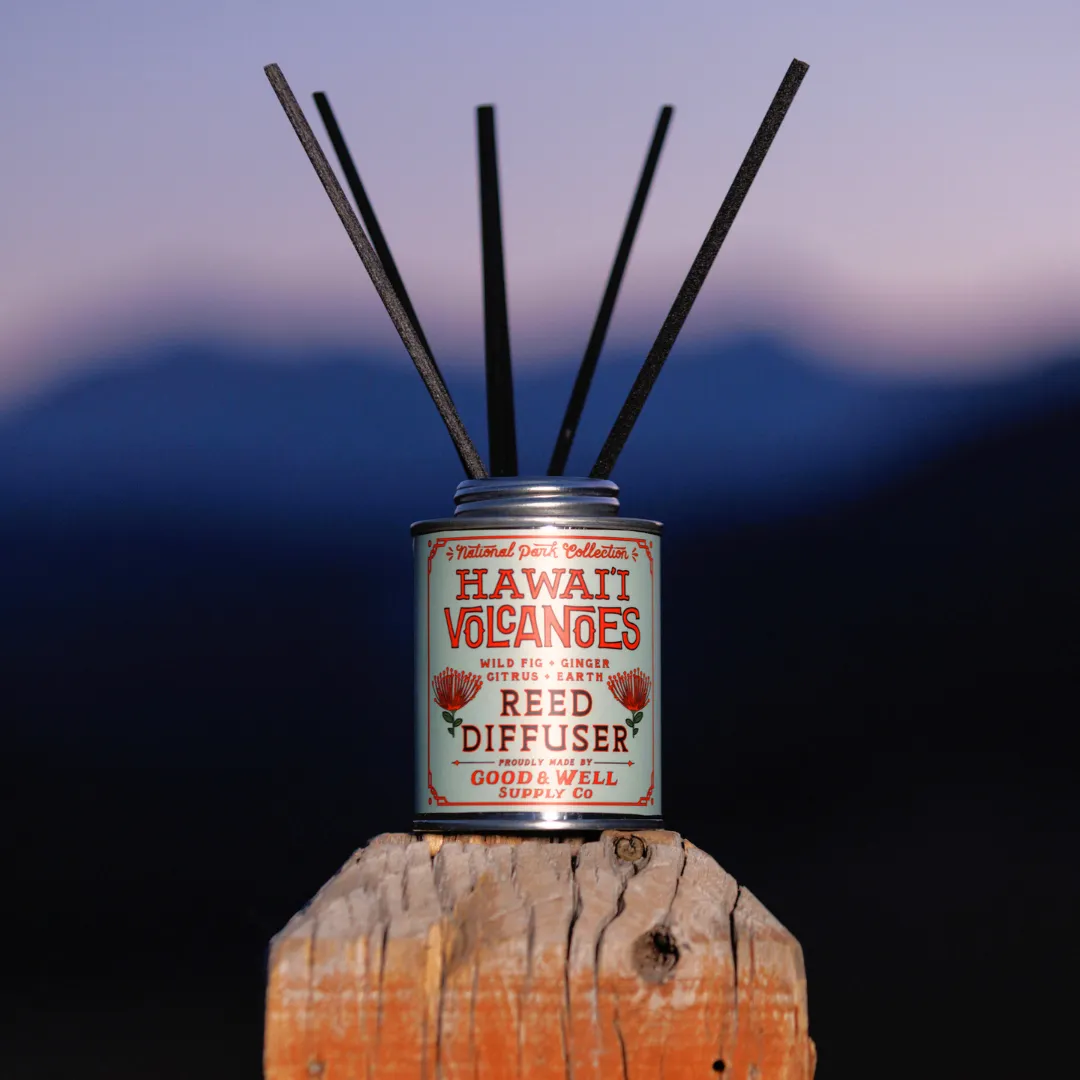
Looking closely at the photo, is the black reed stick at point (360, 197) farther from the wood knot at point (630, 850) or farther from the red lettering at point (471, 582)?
the wood knot at point (630, 850)

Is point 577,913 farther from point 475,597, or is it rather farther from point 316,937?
point 475,597

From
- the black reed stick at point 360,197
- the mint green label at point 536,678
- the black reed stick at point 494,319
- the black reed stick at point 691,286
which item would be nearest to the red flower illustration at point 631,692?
the mint green label at point 536,678

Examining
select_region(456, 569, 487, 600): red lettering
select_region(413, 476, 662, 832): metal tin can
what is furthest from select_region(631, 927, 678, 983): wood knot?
select_region(456, 569, 487, 600): red lettering

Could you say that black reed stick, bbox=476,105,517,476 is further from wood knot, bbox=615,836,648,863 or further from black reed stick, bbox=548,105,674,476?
wood knot, bbox=615,836,648,863

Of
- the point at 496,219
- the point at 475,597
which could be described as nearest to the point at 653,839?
the point at 475,597

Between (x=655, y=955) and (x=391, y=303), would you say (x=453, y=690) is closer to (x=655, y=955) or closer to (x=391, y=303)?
(x=391, y=303)

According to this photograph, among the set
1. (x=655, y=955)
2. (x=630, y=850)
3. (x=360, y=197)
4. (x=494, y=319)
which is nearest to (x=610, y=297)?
(x=494, y=319)
